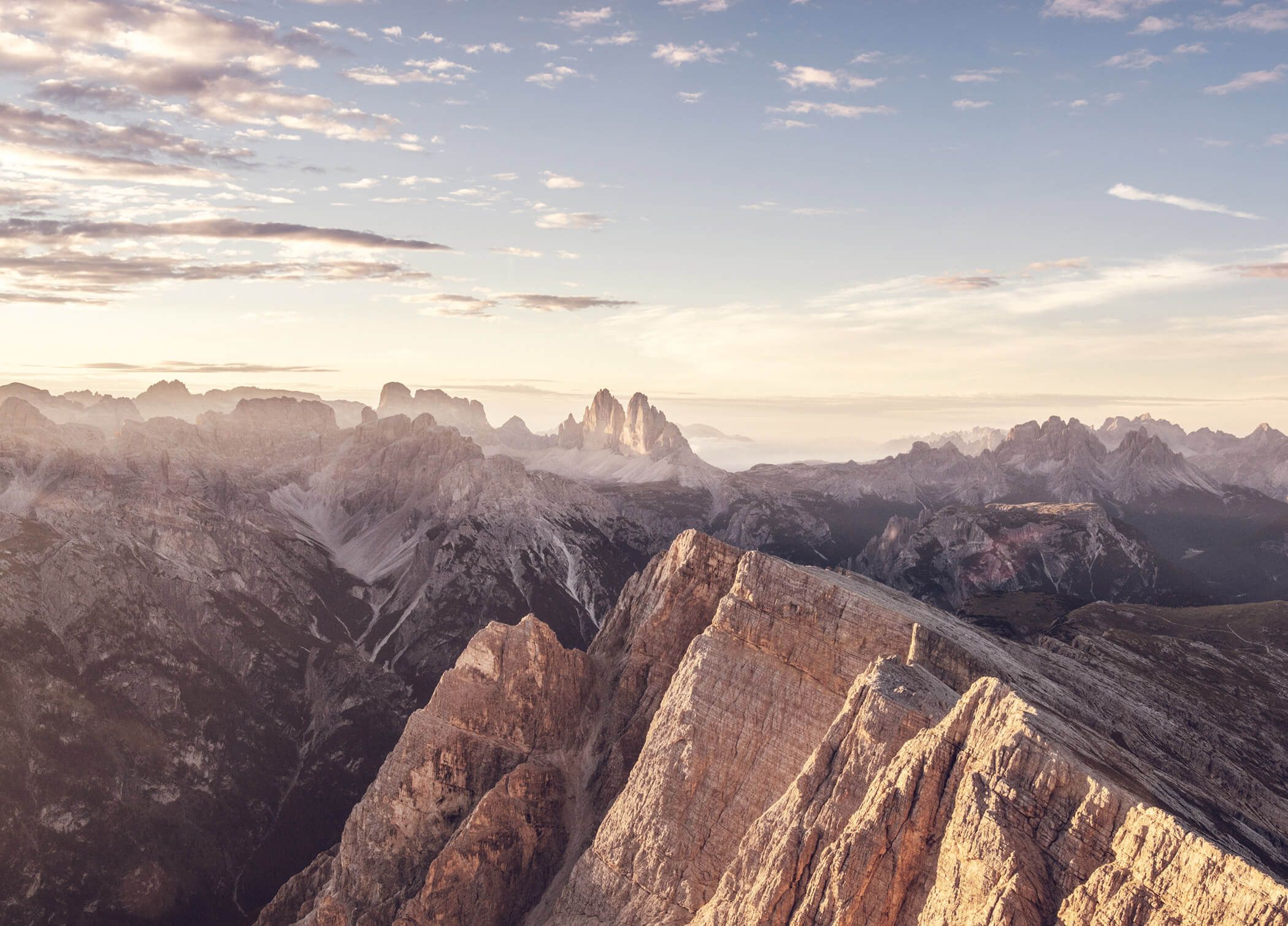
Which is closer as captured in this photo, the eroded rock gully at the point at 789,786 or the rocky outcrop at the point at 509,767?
the eroded rock gully at the point at 789,786

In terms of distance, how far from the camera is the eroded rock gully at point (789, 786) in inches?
2222

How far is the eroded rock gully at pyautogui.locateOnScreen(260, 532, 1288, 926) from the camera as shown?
56438 mm

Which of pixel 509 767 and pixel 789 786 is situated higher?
pixel 789 786

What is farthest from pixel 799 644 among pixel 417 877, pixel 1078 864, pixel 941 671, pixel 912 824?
pixel 417 877

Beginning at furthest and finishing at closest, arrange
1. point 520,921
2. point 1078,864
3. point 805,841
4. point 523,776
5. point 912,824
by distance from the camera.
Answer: point 523,776 < point 520,921 < point 805,841 < point 912,824 < point 1078,864

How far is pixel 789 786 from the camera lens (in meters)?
87.0

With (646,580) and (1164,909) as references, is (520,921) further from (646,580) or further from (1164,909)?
(1164,909)

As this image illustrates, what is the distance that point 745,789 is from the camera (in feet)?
297

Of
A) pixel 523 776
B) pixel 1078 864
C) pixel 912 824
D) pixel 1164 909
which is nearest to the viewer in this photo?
pixel 1164 909

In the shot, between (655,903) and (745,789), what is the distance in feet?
42.5

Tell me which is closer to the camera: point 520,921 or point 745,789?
point 745,789

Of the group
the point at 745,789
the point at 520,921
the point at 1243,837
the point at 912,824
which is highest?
the point at 912,824

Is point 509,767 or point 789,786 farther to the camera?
point 509,767

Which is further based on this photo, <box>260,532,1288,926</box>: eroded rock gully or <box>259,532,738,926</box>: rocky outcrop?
<box>259,532,738,926</box>: rocky outcrop
